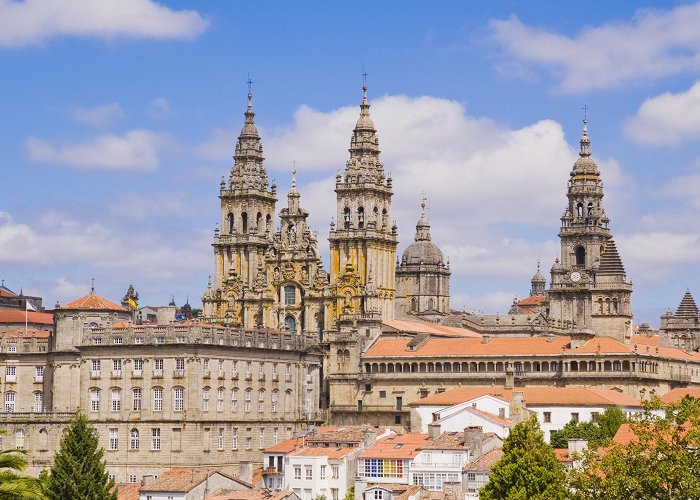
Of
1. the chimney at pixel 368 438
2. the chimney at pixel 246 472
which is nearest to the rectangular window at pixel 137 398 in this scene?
the chimney at pixel 246 472

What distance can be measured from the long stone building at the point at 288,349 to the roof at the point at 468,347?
25 centimetres

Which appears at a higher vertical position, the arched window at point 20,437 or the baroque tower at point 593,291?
the baroque tower at point 593,291

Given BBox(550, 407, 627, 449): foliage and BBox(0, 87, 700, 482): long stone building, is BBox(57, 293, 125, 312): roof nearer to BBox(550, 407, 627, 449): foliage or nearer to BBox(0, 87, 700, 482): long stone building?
BBox(0, 87, 700, 482): long stone building

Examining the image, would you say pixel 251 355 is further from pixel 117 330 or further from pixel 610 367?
pixel 610 367

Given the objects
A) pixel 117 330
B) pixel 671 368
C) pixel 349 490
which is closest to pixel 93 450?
pixel 349 490

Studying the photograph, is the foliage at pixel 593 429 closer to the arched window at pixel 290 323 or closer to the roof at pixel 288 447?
the roof at pixel 288 447

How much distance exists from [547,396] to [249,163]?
54.8 metres

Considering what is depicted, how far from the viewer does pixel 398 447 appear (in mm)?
118500

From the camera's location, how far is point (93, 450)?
366 ft

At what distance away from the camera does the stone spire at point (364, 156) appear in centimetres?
17150

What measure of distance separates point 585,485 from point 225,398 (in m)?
68.0

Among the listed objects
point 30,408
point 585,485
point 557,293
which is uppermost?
point 557,293

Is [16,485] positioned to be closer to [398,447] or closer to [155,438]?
[398,447]

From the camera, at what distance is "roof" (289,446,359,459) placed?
395 ft
